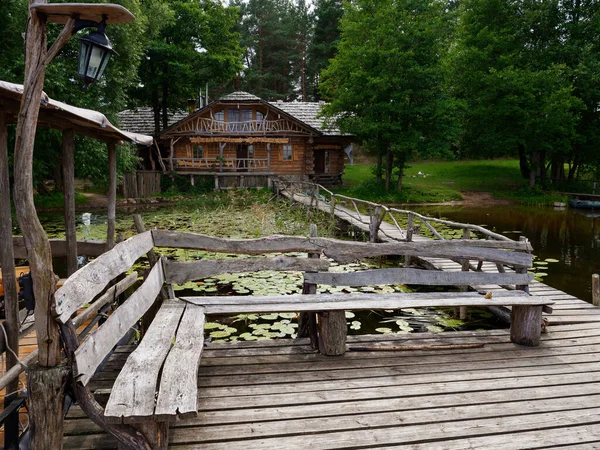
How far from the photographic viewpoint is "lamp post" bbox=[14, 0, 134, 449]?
2479 mm

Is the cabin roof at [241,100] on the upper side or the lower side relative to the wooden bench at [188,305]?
upper

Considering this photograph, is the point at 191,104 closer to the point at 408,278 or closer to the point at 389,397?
the point at 408,278

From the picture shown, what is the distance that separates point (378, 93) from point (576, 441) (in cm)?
2255

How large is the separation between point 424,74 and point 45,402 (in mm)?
23877

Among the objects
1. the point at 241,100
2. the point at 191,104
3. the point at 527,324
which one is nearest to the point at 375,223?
the point at 527,324

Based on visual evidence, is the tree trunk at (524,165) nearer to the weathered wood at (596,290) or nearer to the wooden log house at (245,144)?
the wooden log house at (245,144)

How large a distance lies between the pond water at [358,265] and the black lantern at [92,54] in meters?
3.80

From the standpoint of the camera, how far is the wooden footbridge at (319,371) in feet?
9.23

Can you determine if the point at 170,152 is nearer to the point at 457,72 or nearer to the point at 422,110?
the point at 422,110

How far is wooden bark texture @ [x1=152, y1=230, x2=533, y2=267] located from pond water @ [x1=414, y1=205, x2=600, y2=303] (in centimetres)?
431

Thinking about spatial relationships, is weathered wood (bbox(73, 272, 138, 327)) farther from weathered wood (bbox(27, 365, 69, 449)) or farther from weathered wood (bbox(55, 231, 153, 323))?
weathered wood (bbox(27, 365, 69, 449))

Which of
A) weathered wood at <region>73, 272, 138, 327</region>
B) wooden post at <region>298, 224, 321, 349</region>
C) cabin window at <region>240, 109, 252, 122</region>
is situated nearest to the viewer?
weathered wood at <region>73, 272, 138, 327</region>

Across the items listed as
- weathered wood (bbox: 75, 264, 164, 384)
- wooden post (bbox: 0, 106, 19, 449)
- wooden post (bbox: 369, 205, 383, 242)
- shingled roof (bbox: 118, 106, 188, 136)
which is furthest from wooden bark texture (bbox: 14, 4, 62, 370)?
shingled roof (bbox: 118, 106, 188, 136)

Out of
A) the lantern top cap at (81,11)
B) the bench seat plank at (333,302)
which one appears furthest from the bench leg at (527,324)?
the lantern top cap at (81,11)
